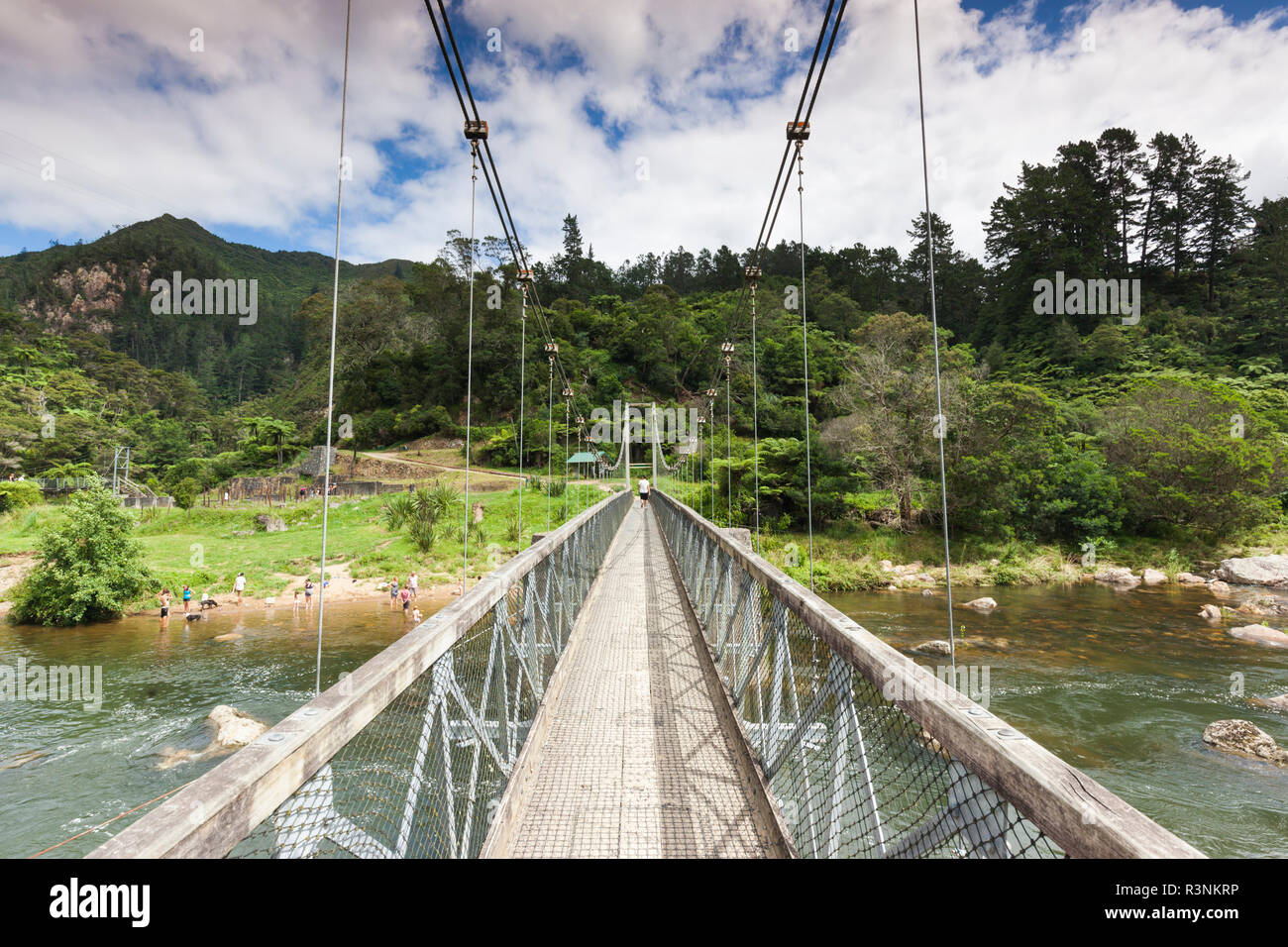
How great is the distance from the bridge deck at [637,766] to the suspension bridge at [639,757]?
0.03 feet

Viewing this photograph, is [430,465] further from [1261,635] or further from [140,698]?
[1261,635]

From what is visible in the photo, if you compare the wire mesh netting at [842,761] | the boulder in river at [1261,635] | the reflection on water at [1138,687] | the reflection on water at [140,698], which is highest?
the wire mesh netting at [842,761]

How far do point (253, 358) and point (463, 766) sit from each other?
303 feet

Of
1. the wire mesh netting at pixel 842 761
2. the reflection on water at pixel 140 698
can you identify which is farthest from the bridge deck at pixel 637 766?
the reflection on water at pixel 140 698

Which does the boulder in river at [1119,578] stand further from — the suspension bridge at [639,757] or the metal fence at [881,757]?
the metal fence at [881,757]

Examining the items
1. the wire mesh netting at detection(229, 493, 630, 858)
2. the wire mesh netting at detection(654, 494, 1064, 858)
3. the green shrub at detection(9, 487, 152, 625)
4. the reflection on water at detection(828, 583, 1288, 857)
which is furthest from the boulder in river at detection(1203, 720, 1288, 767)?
the green shrub at detection(9, 487, 152, 625)

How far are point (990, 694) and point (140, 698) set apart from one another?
50.7ft

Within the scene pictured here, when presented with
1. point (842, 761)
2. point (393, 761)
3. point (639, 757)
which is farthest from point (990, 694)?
point (393, 761)

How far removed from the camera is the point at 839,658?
1687 millimetres

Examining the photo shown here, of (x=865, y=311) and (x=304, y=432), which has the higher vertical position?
(x=865, y=311)

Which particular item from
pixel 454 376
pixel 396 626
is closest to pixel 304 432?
pixel 454 376

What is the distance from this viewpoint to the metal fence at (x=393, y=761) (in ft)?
2.49

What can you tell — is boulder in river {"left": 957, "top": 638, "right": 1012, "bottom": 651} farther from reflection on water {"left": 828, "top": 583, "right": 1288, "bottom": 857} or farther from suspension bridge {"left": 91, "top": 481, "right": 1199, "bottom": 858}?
suspension bridge {"left": 91, "top": 481, "right": 1199, "bottom": 858}
